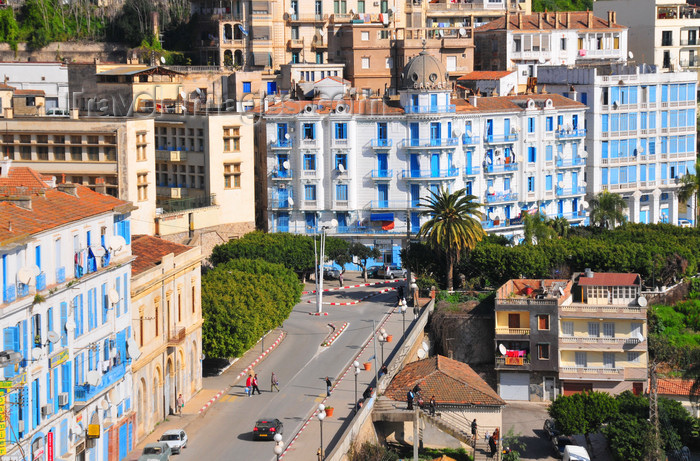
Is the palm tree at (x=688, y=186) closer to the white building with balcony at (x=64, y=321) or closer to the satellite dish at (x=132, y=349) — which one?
the white building with balcony at (x=64, y=321)

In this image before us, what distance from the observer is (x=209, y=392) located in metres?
79.1

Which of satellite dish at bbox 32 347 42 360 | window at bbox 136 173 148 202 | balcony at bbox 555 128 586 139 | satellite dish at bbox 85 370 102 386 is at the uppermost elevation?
balcony at bbox 555 128 586 139

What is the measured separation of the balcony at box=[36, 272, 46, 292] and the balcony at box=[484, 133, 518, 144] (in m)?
64.2

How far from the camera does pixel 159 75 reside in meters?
127

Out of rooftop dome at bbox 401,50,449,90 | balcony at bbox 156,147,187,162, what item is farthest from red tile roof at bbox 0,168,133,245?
rooftop dome at bbox 401,50,449,90

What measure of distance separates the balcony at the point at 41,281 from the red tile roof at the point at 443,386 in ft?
76.2

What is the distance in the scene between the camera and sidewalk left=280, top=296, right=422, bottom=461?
226 feet

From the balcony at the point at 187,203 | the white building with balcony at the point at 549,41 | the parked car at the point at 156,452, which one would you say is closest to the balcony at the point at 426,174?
the balcony at the point at 187,203

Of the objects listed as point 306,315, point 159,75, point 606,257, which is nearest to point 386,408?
point 306,315

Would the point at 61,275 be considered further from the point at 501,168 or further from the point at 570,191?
the point at 570,191

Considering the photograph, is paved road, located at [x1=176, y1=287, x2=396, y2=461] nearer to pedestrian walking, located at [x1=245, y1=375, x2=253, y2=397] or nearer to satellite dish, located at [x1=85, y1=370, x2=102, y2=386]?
pedestrian walking, located at [x1=245, y1=375, x2=253, y2=397]

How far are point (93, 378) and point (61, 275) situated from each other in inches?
195

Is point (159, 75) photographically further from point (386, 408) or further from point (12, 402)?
point (12, 402)

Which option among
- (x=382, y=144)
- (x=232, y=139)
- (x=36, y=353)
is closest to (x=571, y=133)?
(x=382, y=144)
